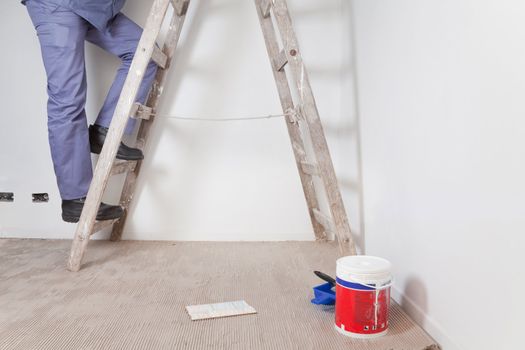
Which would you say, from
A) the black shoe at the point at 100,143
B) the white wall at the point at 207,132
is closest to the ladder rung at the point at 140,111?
the black shoe at the point at 100,143

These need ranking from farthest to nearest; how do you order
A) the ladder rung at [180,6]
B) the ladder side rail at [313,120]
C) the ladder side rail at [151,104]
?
the ladder side rail at [151,104] < the ladder rung at [180,6] < the ladder side rail at [313,120]

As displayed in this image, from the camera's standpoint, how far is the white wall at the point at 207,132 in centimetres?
236

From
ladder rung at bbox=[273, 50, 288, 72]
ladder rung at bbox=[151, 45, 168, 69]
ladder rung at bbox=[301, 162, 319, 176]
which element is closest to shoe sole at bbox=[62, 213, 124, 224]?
ladder rung at bbox=[151, 45, 168, 69]

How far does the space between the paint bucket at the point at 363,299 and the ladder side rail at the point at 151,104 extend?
141 cm

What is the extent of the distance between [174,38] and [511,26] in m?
1.66

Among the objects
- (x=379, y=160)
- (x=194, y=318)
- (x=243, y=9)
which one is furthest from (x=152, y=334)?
(x=243, y=9)

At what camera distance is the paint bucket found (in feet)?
3.99

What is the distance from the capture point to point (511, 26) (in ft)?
2.96

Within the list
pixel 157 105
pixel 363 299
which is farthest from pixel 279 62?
pixel 363 299

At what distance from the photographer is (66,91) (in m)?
1.89

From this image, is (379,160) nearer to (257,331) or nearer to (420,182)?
(420,182)

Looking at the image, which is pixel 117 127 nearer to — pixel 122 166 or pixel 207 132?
pixel 122 166

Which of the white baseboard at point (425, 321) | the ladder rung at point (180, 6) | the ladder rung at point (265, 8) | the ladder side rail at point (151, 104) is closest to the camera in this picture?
the white baseboard at point (425, 321)

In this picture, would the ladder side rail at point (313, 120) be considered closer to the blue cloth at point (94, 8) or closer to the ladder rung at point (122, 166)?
the blue cloth at point (94, 8)
